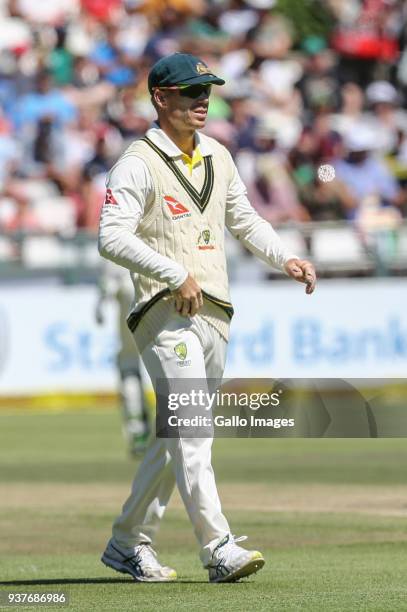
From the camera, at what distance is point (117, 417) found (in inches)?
872

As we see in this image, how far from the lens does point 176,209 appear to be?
27.4ft

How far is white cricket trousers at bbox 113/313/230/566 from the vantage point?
816 centimetres

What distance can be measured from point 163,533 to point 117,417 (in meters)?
10.7

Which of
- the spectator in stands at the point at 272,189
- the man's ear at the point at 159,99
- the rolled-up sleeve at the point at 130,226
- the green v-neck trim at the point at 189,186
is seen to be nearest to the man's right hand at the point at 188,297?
the rolled-up sleeve at the point at 130,226

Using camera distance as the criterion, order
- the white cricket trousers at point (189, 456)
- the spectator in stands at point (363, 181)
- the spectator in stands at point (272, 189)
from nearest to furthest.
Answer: the white cricket trousers at point (189, 456), the spectator in stands at point (272, 189), the spectator in stands at point (363, 181)

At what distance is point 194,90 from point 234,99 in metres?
16.9

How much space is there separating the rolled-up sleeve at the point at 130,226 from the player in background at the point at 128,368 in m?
8.95

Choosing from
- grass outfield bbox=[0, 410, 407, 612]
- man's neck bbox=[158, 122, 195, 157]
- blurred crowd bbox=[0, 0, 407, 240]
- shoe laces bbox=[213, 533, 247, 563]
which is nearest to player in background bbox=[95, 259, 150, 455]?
grass outfield bbox=[0, 410, 407, 612]

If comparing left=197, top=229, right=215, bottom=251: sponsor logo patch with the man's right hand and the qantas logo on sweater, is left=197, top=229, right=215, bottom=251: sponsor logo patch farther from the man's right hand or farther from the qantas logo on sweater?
the man's right hand

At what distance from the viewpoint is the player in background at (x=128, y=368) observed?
1730cm

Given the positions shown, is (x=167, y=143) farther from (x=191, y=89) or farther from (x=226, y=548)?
(x=226, y=548)

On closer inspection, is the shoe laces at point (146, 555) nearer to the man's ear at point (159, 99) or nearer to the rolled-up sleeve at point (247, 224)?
the rolled-up sleeve at point (247, 224)

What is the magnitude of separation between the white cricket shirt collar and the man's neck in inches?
0.9

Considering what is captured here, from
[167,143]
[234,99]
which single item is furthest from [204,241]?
[234,99]
